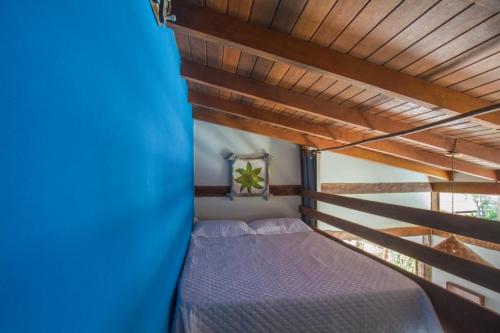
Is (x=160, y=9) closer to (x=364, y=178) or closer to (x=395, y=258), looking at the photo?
(x=364, y=178)

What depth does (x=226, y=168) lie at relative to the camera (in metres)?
3.47

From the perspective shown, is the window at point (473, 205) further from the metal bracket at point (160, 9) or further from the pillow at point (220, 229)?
the metal bracket at point (160, 9)

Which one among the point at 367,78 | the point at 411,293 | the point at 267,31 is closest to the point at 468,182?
the point at 411,293

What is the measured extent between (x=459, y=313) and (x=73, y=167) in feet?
6.71

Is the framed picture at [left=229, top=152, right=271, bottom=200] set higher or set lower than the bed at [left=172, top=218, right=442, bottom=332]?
higher

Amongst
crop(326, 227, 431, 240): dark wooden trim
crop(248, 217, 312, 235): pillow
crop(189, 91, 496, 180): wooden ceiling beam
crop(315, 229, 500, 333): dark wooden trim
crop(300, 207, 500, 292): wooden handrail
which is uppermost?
crop(189, 91, 496, 180): wooden ceiling beam

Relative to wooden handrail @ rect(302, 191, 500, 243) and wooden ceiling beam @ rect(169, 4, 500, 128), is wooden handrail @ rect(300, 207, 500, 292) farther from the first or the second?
wooden ceiling beam @ rect(169, 4, 500, 128)

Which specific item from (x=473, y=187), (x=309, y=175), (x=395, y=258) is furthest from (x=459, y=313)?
(x=395, y=258)

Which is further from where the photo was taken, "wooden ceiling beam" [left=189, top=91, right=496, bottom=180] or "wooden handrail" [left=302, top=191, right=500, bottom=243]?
"wooden ceiling beam" [left=189, top=91, right=496, bottom=180]

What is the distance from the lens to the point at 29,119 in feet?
1.04

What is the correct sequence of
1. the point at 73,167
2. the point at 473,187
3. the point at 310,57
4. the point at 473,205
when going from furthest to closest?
the point at 473,205 → the point at 473,187 → the point at 310,57 → the point at 73,167

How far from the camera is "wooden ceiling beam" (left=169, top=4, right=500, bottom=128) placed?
4.02 feet

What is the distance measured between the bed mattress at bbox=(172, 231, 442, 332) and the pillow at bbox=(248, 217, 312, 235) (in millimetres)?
1058

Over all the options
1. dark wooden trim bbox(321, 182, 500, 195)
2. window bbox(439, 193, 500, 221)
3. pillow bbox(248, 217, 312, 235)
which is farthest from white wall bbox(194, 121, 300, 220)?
window bbox(439, 193, 500, 221)
